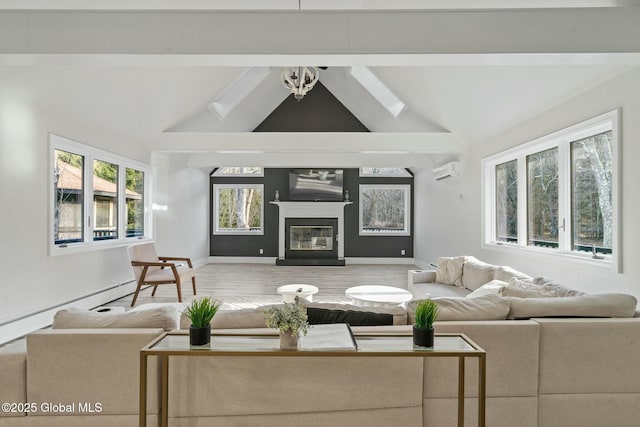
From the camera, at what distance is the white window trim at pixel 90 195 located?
3990 mm

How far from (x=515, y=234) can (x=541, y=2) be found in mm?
3084

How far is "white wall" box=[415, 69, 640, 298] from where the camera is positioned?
2.80 metres

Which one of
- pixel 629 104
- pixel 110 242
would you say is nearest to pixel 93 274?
pixel 110 242

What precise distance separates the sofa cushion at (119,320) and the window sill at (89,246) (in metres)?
2.67

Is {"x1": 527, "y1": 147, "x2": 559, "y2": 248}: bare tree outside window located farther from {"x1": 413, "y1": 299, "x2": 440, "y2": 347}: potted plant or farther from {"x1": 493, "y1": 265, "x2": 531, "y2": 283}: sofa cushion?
{"x1": 413, "y1": 299, "x2": 440, "y2": 347}: potted plant

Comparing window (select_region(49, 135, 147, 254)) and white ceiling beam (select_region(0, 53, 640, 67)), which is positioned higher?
white ceiling beam (select_region(0, 53, 640, 67))

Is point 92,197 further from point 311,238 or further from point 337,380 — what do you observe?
point 311,238

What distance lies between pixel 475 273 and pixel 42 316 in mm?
4736

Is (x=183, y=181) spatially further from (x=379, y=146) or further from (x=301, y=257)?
(x=379, y=146)

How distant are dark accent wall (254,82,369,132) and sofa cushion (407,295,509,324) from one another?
6318mm

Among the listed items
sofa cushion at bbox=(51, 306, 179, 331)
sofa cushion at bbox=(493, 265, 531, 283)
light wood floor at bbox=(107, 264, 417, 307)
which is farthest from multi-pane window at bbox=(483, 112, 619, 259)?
sofa cushion at bbox=(51, 306, 179, 331)

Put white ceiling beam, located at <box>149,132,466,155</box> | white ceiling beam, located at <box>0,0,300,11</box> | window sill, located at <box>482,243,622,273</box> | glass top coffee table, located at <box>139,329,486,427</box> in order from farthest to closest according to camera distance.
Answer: white ceiling beam, located at <box>149,132,466,155</box>, window sill, located at <box>482,243,622,273</box>, white ceiling beam, located at <box>0,0,300,11</box>, glass top coffee table, located at <box>139,329,486,427</box>

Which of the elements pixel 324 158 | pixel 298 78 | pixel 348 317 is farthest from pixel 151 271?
pixel 348 317

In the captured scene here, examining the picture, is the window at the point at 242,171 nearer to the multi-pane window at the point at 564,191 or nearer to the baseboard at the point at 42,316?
the baseboard at the point at 42,316
